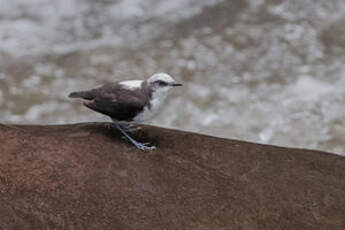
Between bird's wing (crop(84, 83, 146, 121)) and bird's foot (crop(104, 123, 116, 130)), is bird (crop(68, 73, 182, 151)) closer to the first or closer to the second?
bird's wing (crop(84, 83, 146, 121))

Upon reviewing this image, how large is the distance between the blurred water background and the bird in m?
3.40

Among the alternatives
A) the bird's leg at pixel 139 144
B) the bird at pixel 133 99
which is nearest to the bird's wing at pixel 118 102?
the bird at pixel 133 99

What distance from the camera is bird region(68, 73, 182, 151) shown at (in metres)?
3.36

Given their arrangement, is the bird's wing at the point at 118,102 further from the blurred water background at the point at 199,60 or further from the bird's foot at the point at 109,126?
the blurred water background at the point at 199,60

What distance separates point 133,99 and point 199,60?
446 cm

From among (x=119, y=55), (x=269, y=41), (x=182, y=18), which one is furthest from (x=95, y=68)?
(x=269, y=41)

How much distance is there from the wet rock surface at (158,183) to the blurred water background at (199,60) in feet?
10.6

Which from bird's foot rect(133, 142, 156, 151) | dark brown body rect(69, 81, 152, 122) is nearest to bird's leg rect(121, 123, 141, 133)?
dark brown body rect(69, 81, 152, 122)

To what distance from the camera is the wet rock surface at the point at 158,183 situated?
2775mm

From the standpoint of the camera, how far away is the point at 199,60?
771 cm

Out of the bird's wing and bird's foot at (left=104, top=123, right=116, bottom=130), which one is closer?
the bird's wing

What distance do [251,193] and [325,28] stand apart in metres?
5.62

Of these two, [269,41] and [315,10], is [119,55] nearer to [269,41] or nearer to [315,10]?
[269,41]

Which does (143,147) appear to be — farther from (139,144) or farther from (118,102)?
(118,102)
